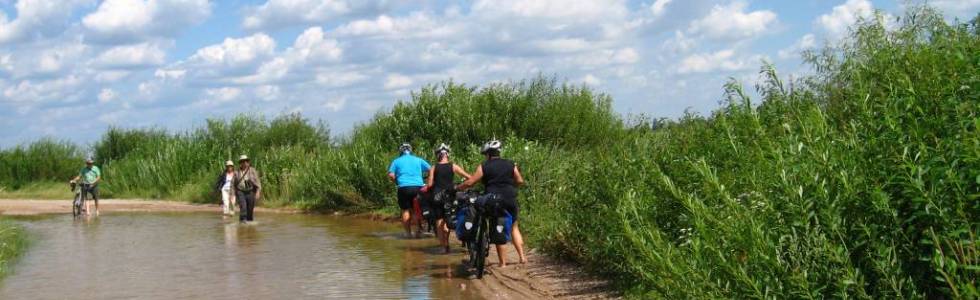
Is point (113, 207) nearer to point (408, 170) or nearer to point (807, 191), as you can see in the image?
point (408, 170)

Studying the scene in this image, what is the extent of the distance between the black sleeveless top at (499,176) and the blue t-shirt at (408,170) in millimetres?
4685

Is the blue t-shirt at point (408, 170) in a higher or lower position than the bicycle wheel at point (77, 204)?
higher

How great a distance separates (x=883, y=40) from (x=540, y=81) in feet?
49.3

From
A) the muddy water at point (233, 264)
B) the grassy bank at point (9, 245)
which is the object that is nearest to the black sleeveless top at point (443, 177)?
the muddy water at point (233, 264)

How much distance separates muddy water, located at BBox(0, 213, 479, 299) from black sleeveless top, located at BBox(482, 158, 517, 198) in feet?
3.74

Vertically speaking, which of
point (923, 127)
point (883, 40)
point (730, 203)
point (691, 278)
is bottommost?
point (691, 278)

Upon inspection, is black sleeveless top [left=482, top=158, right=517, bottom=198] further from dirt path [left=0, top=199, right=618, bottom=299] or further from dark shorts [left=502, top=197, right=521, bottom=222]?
dirt path [left=0, top=199, right=618, bottom=299]

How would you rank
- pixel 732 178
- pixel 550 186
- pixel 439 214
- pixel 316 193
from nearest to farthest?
pixel 732 178, pixel 439 214, pixel 550 186, pixel 316 193

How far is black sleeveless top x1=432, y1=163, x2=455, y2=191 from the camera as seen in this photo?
49.4ft

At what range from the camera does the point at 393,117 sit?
1075 inches

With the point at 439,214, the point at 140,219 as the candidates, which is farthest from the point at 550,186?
the point at 140,219

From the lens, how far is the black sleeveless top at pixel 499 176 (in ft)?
39.1

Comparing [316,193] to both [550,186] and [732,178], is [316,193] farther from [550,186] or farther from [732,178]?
[732,178]

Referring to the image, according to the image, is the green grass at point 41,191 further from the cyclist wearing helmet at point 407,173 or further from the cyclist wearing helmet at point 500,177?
the cyclist wearing helmet at point 500,177
